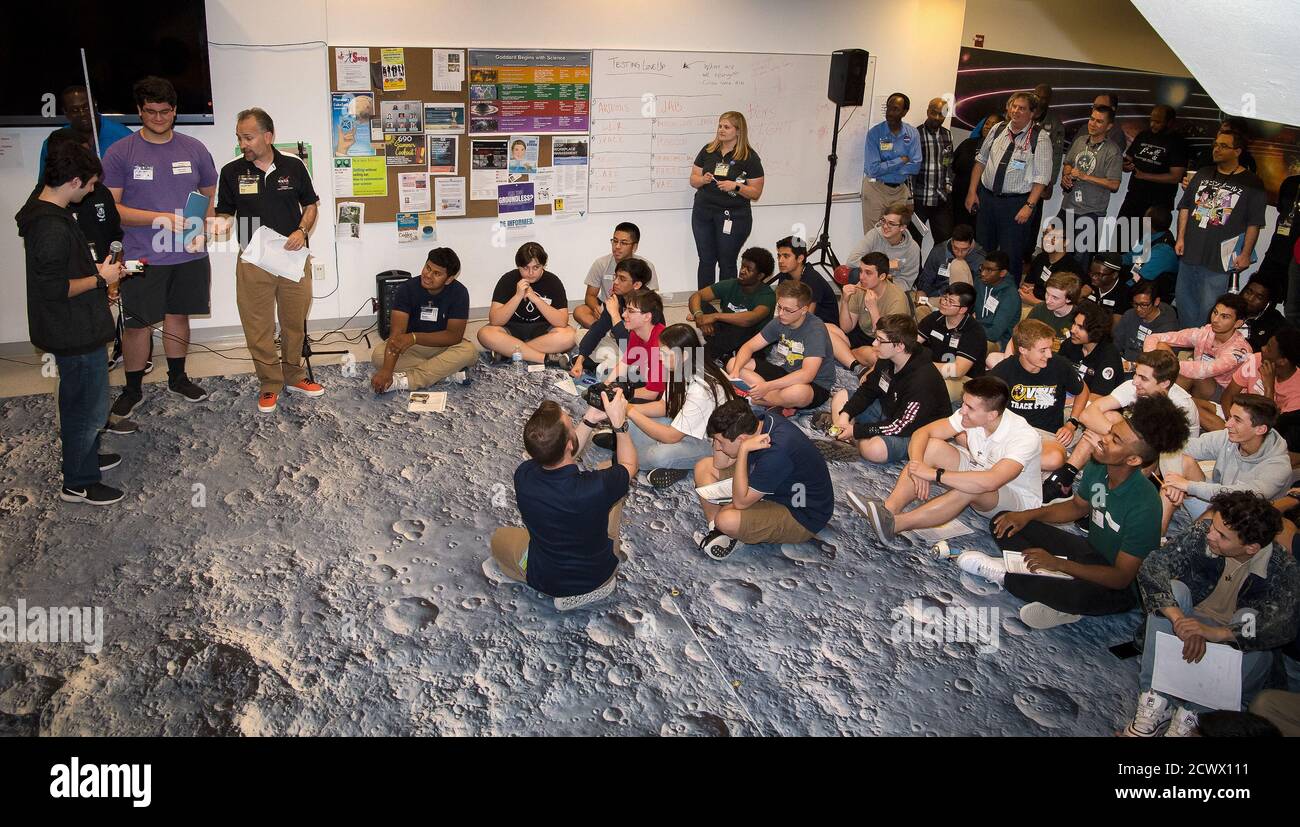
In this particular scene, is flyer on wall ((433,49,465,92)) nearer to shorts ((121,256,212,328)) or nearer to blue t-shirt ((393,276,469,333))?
blue t-shirt ((393,276,469,333))

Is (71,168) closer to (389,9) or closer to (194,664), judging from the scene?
(194,664)

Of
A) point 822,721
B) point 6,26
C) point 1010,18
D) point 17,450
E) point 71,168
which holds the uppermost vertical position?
point 1010,18

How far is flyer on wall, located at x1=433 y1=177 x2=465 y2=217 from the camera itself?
768 cm

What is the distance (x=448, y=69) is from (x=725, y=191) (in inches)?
92.6

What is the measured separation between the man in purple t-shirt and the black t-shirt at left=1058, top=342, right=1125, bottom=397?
205 inches

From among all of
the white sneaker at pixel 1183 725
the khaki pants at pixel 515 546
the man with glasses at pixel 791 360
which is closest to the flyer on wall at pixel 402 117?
the man with glasses at pixel 791 360

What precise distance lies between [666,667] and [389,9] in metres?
5.28

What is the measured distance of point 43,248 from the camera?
4559 millimetres

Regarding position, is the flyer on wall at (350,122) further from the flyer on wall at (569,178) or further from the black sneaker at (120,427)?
the black sneaker at (120,427)

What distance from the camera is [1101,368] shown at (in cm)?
588

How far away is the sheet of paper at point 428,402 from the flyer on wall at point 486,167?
1.98m

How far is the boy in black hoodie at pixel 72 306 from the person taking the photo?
180 inches

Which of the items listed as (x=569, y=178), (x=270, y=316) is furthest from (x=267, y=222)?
(x=569, y=178)

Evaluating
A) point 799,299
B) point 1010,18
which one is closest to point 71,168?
point 799,299
